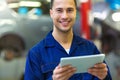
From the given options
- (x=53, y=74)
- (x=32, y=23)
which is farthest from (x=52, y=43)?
(x=32, y=23)

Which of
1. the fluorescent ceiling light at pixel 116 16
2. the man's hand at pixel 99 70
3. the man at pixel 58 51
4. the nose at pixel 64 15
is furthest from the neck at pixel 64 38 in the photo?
the fluorescent ceiling light at pixel 116 16

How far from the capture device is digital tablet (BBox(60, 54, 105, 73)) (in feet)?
7.06

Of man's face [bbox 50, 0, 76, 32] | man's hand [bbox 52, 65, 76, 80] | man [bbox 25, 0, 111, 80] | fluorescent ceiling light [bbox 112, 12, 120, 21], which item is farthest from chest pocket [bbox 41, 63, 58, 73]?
fluorescent ceiling light [bbox 112, 12, 120, 21]

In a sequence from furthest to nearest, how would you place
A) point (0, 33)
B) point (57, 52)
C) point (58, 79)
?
1. point (0, 33)
2. point (57, 52)
3. point (58, 79)

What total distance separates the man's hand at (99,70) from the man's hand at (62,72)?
0.14 m

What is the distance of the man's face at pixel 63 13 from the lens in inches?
91.2

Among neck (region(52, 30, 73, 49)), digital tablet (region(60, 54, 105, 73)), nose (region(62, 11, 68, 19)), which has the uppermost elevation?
nose (region(62, 11, 68, 19))

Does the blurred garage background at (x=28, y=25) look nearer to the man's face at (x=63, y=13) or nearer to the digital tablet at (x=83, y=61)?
the man's face at (x=63, y=13)

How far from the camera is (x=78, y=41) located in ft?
8.00

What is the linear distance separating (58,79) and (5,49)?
3834mm

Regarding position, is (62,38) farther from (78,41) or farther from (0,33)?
(0,33)

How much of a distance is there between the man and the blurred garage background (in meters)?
3.47

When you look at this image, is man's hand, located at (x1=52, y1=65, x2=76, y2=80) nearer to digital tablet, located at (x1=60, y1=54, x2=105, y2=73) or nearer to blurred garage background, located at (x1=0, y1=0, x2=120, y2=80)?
digital tablet, located at (x1=60, y1=54, x2=105, y2=73)

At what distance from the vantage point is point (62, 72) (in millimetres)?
2178
